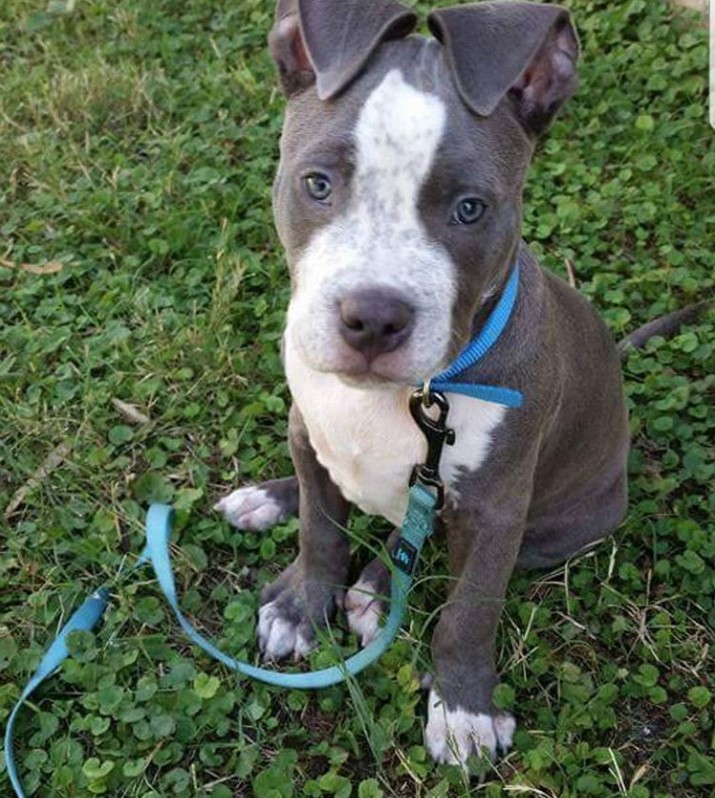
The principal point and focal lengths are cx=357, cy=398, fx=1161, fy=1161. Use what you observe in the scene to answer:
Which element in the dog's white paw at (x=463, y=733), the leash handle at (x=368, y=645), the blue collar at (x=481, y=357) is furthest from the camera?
the dog's white paw at (x=463, y=733)

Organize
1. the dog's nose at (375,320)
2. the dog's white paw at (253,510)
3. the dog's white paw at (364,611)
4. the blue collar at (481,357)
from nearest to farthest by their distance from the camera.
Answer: the dog's nose at (375,320), the blue collar at (481,357), the dog's white paw at (364,611), the dog's white paw at (253,510)

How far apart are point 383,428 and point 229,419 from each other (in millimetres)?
1322

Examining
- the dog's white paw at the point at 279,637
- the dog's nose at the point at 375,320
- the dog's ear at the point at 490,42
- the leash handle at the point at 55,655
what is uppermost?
the dog's ear at the point at 490,42

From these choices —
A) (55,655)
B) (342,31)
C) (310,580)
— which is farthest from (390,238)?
(55,655)

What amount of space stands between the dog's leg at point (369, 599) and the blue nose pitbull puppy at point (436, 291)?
0.18m

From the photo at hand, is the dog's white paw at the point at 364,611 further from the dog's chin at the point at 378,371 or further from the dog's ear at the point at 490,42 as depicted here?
the dog's ear at the point at 490,42

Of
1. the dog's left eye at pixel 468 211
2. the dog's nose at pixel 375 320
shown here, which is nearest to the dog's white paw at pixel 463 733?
the dog's nose at pixel 375 320

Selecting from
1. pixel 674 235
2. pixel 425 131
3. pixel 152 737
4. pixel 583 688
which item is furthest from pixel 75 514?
pixel 674 235

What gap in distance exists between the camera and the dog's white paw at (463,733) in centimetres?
332

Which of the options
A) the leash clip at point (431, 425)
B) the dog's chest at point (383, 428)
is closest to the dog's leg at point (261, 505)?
the dog's chest at point (383, 428)

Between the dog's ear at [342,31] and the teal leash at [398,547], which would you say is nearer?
the dog's ear at [342,31]

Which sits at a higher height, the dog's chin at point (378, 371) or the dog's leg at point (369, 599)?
the dog's chin at point (378, 371)

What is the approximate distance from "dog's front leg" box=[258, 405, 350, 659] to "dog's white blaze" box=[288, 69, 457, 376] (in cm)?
100

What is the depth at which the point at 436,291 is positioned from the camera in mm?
2510
